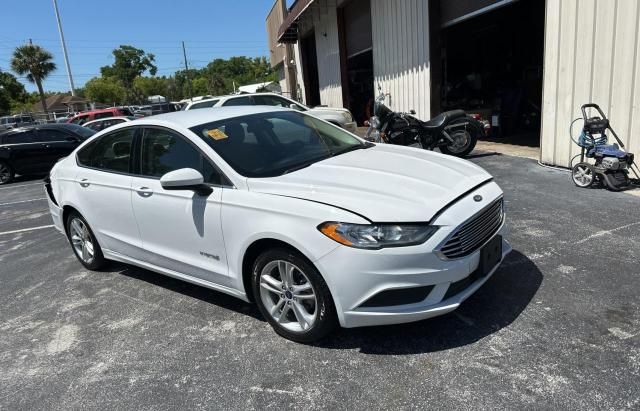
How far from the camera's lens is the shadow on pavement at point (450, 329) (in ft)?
10.3

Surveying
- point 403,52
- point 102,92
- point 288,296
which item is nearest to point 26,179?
point 403,52

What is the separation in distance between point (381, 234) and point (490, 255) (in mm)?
905

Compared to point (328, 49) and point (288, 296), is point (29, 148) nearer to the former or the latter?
point (328, 49)

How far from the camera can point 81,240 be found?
17.0ft

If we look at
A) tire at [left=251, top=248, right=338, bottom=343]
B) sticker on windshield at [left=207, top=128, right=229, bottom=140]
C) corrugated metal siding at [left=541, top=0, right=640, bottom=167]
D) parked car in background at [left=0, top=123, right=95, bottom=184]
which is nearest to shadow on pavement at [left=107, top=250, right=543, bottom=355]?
tire at [left=251, top=248, right=338, bottom=343]

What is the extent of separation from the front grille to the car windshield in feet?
4.31

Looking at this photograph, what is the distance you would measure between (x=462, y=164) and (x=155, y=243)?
2.63m

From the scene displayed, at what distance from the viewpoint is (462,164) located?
3.85 m

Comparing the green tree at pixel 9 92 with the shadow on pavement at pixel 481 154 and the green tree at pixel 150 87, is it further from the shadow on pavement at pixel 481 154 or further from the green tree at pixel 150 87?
the shadow on pavement at pixel 481 154

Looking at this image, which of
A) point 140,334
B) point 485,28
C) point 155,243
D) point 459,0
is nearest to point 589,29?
point 459,0

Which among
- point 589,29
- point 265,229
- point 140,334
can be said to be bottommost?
point 140,334

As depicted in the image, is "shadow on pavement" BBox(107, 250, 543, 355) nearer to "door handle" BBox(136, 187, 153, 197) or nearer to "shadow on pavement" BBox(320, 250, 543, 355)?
"shadow on pavement" BBox(320, 250, 543, 355)

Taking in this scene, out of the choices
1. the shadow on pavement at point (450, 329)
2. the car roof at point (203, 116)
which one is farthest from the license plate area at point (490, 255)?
the car roof at point (203, 116)

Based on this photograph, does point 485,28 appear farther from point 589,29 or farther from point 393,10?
point 589,29
